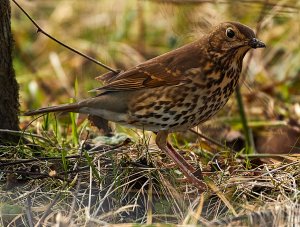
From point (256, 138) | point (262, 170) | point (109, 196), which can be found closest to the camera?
point (109, 196)

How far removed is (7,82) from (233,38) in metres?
1.44

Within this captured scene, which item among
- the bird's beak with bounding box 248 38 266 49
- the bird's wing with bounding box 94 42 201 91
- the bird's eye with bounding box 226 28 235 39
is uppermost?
the bird's eye with bounding box 226 28 235 39

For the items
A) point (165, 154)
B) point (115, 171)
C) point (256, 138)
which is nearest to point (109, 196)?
point (115, 171)

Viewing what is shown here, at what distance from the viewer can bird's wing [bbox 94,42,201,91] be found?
450cm

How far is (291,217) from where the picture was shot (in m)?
3.64

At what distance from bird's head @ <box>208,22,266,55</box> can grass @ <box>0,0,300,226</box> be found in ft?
2.25

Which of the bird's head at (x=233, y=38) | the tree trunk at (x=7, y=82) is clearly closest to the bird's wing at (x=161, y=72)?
the bird's head at (x=233, y=38)

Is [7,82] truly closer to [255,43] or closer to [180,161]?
[180,161]

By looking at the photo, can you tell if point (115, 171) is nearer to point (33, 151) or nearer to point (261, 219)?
point (33, 151)

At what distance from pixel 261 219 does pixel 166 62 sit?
53.1 inches

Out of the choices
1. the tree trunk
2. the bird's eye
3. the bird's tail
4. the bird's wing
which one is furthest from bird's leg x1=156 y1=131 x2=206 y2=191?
the tree trunk

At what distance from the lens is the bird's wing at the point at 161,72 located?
4.50 meters

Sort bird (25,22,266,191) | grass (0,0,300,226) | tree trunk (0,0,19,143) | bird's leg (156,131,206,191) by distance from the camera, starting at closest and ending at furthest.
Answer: grass (0,0,300,226), bird's leg (156,131,206,191), bird (25,22,266,191), tree trunk (0,0,19,143)

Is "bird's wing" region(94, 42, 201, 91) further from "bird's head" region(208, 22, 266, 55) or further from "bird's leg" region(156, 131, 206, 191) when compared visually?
"bird's leg" region(156, 131, 206, 191)
